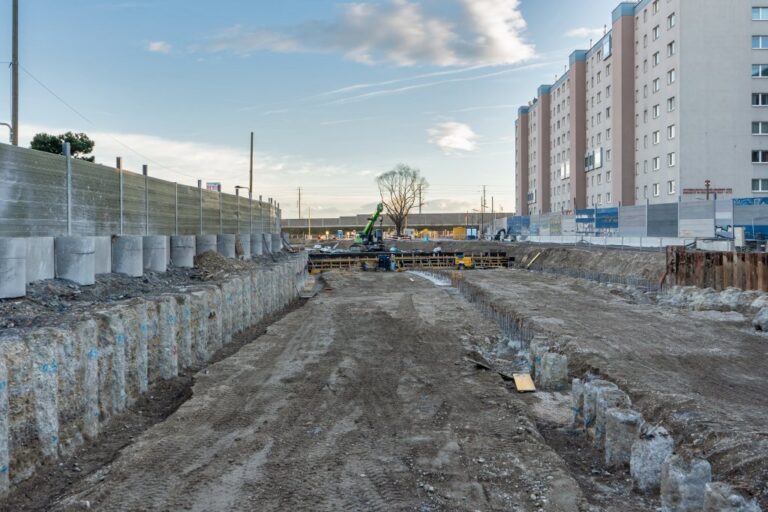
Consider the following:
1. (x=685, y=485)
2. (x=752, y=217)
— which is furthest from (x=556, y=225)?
(x=685, y=485)

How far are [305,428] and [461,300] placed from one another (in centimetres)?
2021

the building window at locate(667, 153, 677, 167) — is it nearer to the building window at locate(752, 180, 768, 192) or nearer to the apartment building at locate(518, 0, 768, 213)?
the apartment building at locate(518, 0, 768, 213)

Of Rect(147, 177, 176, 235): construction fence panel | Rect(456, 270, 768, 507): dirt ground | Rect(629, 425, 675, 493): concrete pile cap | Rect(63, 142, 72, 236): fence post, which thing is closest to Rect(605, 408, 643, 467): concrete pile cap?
Rect(629, 425, 675, 493): concrete pile cap

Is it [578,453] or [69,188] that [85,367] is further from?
[578,453]

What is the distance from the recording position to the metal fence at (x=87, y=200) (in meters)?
10.7

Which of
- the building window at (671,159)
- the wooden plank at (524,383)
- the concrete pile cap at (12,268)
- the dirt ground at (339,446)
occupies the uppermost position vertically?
the building window at (671,159)

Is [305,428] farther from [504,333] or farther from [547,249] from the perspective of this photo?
[547,249]

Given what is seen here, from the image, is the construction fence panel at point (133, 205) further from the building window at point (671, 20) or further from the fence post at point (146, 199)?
the building window at point (671, 20)

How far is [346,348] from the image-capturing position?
553 inches

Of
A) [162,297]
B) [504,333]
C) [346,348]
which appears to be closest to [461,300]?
[504,333]

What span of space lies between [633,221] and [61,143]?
1332 inches

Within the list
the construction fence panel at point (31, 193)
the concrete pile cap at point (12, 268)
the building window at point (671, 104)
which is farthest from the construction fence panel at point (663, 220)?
the concrete pile cap at point (12, 268)

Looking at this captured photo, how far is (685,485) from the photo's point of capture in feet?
18.0

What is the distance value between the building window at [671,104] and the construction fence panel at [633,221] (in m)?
15.6
